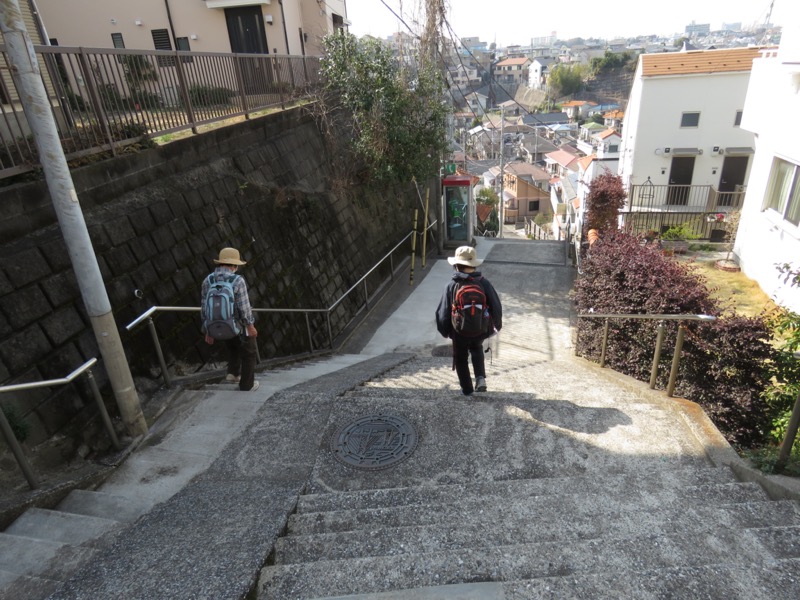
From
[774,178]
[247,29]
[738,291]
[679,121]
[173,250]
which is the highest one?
[247,29]

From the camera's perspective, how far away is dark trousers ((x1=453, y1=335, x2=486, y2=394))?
424 cm

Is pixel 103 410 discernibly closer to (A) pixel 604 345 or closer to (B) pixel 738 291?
(A) pixel 604 345

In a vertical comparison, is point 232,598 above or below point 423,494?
above

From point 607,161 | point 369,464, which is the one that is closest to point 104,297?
point 369,464

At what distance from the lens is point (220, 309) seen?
4004 millimetres

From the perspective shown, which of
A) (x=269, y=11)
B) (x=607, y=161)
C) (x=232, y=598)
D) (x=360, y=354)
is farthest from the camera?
(x=607, y=161)

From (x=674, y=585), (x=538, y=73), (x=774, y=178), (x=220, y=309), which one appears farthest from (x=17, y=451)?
(x=538, y=73)

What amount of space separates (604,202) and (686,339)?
306 inches

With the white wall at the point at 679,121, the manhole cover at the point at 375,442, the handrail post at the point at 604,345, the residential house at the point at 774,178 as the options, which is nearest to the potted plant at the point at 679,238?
the residential house at the point at 774,178

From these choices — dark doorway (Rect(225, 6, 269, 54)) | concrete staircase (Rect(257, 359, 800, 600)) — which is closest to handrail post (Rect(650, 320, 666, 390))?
concrete staircase (Rect(257, 359, 800, 600))

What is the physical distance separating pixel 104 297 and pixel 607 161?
23.7 meters

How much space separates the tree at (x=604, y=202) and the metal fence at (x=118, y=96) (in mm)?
8319

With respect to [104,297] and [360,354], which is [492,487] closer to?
[104,297]

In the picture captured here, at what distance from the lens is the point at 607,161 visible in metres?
22.5
